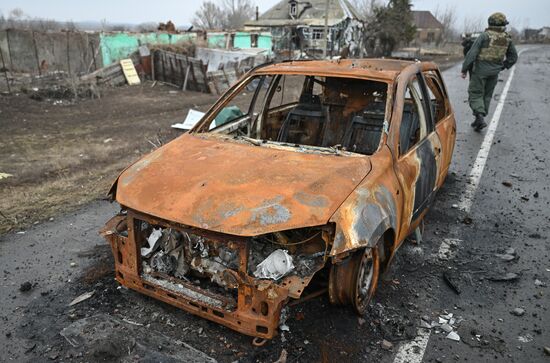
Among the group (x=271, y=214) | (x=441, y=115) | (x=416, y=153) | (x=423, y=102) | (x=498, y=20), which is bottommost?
(x=271, y=214)

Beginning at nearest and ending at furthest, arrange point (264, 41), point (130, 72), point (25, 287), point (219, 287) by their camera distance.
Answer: point (219, 287) < point (25, 287) < point (130, 72) < point (264, 41)

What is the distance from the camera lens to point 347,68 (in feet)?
12.1

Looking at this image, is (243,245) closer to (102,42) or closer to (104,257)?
(104,257)

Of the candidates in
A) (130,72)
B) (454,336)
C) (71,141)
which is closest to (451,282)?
(454,336)

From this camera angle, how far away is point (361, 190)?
275 cm

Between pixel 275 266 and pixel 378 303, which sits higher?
pixel 275 266

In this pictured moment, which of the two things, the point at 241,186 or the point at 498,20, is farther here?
the point at 498,20

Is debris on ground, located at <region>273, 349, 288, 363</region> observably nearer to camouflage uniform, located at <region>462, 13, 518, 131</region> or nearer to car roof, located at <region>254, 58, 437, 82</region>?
car roof, located at <region>254, 58, 437, 82</region>

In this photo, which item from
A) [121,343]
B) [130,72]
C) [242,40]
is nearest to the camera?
[121,343]

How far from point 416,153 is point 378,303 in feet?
4.13

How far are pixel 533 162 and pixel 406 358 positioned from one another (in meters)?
5.18

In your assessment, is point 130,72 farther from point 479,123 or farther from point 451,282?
point 451,282

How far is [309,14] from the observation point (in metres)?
37.6

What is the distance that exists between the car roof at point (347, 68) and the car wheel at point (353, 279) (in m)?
1.46
